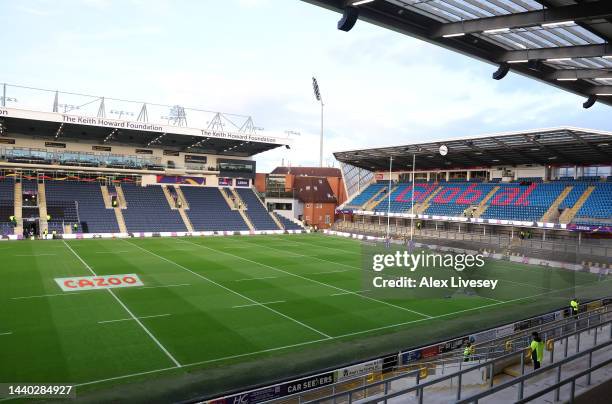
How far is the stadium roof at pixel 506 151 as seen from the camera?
1657 inches

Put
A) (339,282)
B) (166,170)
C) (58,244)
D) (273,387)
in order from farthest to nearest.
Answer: (166,170), (58,244), (339,282), (273,387)

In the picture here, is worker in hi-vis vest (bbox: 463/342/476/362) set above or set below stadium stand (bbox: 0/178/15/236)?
below

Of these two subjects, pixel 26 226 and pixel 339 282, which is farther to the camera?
pixel 26 226

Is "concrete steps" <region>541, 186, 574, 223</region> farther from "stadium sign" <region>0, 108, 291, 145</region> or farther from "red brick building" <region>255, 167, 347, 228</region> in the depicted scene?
"stadium sign" <region>0, 108, 291, 145</region>

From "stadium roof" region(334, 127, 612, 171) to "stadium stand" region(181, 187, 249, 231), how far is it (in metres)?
18.0

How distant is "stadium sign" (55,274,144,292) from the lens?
26.1 metres

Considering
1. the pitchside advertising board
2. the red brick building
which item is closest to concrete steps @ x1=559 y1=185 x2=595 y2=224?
the red brick building

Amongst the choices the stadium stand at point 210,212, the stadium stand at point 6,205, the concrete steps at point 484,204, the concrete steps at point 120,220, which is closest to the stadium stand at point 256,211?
the stadium stand at point 210,212

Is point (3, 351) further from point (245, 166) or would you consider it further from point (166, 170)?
point (245, 166)

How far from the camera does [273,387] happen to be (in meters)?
11.7

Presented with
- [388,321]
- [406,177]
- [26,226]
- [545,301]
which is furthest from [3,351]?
[406,177]

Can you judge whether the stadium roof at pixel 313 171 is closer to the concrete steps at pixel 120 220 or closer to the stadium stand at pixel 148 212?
the stadium stand at pixel 148 212

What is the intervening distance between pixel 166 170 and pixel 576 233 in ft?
169

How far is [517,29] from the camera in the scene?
7379 mm
